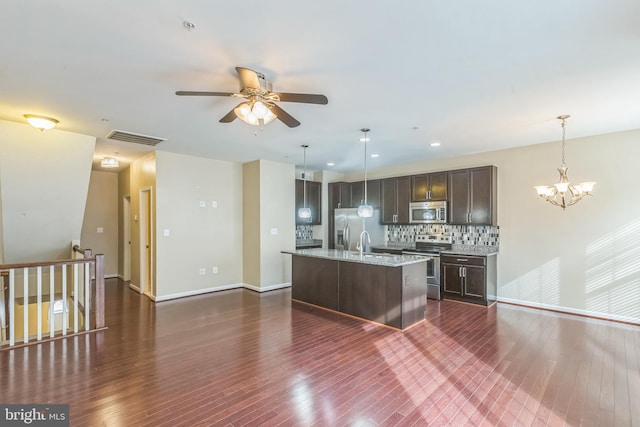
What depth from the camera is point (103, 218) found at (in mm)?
7465

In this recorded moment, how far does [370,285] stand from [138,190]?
195 inches

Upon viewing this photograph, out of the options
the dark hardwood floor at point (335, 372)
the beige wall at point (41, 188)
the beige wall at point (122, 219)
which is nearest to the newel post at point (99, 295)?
the dark hardwood floor at point (335, 372)

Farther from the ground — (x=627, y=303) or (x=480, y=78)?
(x=480, y=78)

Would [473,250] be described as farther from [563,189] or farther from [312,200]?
[312,200]

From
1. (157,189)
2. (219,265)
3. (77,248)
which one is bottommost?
(219,265)

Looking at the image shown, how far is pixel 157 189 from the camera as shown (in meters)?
5.37

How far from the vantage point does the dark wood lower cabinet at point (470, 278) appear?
5016 millimetres

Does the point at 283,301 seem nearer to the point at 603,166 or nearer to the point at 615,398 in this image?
the point at 615,398

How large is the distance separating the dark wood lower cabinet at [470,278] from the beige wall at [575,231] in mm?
342

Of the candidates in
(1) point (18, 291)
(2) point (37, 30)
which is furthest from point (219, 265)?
(2) point (37, 30)

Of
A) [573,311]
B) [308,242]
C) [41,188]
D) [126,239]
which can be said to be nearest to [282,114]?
[41,188]

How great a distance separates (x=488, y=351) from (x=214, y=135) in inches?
174

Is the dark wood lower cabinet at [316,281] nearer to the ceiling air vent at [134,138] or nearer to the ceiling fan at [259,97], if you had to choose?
the ceiling fan at [259,97]

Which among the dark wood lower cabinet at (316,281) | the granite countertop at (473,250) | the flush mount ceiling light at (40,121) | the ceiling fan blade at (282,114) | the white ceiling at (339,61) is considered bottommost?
the dark wood lower cabinet at (316,281)
